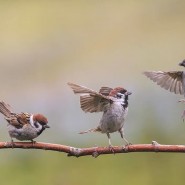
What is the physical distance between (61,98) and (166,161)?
4477 millimetres

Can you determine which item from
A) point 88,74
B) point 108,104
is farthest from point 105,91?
point 88,74

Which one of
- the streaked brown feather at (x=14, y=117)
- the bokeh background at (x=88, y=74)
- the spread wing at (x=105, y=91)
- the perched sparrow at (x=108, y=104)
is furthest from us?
the bokeh background at (x=88, y=74)

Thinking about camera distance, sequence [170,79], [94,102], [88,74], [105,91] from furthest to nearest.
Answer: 1. [88,74]
2. [170,79]
3. [105,91]
4. [94,102]

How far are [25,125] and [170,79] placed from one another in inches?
48.1

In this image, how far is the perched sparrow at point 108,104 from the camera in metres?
3.80

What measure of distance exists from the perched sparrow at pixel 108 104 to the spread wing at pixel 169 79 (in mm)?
846

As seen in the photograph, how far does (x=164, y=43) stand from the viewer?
54.9ft

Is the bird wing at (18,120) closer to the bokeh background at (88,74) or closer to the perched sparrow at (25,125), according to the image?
the perched sparrow at (25,125)

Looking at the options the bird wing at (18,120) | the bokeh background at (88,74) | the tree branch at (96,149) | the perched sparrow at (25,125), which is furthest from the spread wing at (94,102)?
the bokeh background at (88,74)

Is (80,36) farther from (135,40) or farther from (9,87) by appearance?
(9,87)

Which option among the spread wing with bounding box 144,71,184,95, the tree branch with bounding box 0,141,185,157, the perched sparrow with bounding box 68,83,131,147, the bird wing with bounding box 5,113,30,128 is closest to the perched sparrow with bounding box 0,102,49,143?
the bird wing with bounding box 5,113,30,128

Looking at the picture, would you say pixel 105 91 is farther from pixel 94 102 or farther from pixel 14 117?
pixel 14 117

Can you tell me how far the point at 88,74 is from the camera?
14758 millimetres

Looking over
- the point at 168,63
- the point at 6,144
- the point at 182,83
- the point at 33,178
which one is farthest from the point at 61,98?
the point at 6,144
